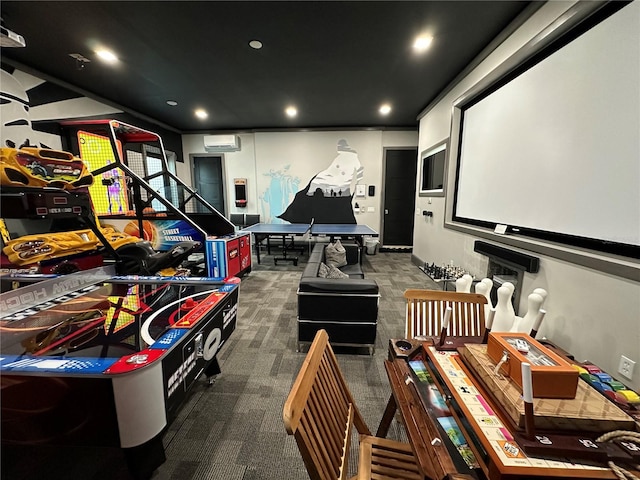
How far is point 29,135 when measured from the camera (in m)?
3.33

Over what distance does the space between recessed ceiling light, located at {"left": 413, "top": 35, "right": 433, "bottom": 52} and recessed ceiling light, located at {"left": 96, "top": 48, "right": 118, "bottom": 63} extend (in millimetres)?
3606

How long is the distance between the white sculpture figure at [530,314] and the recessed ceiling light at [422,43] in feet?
9.21

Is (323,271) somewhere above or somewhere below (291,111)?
below

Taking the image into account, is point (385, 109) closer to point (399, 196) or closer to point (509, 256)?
point (399, 196)

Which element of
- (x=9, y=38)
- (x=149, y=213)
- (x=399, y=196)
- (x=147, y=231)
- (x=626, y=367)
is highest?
(x=9, y=38)

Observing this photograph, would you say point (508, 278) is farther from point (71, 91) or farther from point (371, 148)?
point (71, 91)

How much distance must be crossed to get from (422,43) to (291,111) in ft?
9.70

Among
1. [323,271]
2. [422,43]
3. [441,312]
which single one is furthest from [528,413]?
[422,43]

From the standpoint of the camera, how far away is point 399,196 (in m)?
6.50

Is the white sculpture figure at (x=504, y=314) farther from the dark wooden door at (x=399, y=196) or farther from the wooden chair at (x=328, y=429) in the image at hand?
the dark wooden door at (x=399, y=196)

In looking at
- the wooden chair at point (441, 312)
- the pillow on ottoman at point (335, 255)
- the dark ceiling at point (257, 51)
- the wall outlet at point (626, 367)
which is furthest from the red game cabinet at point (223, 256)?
the wall outlet at point (626, 367)

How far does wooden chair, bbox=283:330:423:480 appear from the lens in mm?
690

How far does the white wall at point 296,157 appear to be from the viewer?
6.32 meters

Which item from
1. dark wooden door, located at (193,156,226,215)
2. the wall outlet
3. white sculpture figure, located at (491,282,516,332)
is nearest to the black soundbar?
white sculpture figure, located at (491,282,516,332)
